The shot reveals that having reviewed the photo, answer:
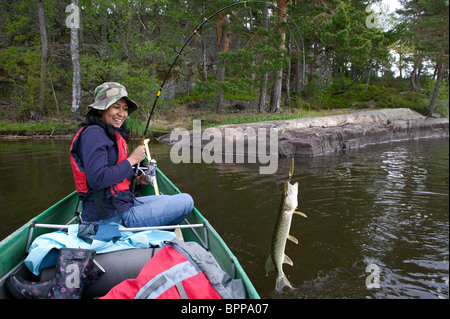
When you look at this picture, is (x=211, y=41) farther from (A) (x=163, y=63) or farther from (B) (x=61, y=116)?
(B) (x=61, y=116)

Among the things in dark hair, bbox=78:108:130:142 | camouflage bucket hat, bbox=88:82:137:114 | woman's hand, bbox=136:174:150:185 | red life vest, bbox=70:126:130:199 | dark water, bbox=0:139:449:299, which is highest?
camouflage bucket hat, bbox=88:82:137:114

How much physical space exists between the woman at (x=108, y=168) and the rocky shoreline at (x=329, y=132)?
964 cm

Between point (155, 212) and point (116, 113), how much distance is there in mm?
1049

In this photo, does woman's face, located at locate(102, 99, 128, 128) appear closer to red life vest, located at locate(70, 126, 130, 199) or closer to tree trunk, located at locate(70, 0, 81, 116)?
red life vest, located at locate(70, 126, 130, 199)

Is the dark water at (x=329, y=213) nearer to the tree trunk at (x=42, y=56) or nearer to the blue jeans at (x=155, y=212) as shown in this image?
the blue jeans at (x=155, y=212)

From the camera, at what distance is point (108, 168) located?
8.81 feet

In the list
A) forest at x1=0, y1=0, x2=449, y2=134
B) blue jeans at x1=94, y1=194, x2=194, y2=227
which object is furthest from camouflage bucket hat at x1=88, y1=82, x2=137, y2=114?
forest at x1=0, y1=0, x2=449, y2=134

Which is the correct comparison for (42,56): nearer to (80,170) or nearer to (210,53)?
(210,53)

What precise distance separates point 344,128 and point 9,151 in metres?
14.7

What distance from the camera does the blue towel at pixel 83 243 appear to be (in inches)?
95.9

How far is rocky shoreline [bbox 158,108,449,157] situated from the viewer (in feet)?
41.9

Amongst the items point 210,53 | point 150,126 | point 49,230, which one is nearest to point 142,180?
point 49,230

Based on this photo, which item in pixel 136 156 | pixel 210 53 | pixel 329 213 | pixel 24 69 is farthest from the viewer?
pixel 210 53

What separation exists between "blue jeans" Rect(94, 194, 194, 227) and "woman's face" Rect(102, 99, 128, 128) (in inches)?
33.8
